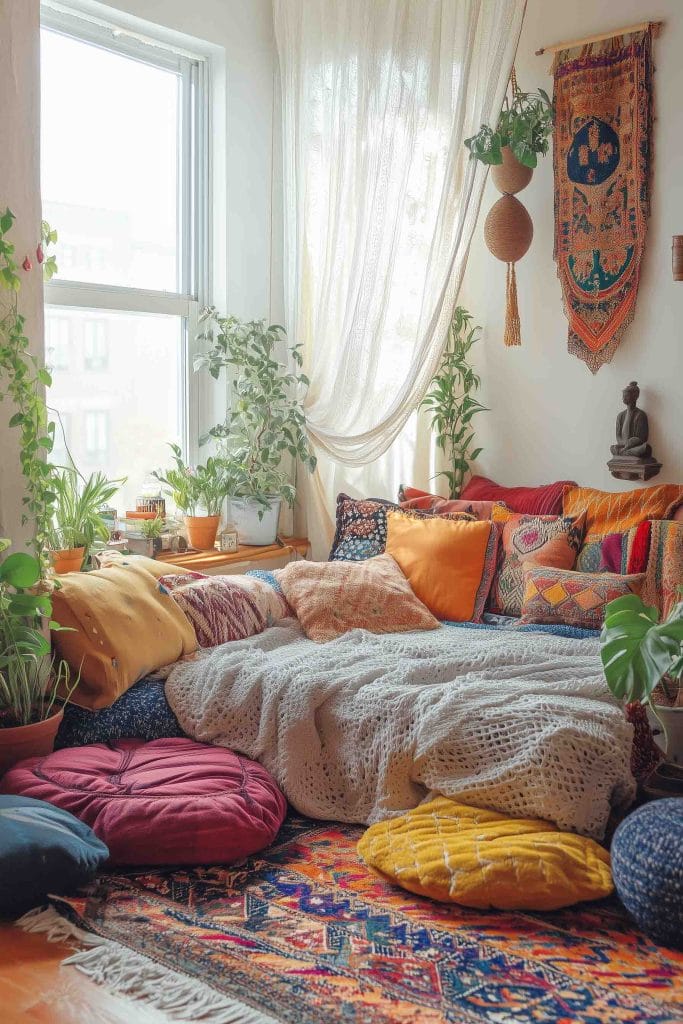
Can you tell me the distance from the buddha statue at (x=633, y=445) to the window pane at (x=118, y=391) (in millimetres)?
1817

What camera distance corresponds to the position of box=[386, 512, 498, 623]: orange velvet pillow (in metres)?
3.76

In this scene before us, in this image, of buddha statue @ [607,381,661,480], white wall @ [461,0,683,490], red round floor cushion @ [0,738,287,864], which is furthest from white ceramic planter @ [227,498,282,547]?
red round floor cushion @ [0,738,287,864]

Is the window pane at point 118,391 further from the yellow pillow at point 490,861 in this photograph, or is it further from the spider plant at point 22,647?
the yellow pillow at point 490,861

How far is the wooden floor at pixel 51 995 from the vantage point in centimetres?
191

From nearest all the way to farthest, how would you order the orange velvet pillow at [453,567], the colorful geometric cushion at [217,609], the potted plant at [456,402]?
the colorful geometric cushion at [217,609]
the orange velvet pillow at [453,567]
the potted plant at [456,402]

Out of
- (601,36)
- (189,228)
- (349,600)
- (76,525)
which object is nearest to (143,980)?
(349,600)

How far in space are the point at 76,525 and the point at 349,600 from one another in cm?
98

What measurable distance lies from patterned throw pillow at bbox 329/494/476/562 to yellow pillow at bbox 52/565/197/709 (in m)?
0.98

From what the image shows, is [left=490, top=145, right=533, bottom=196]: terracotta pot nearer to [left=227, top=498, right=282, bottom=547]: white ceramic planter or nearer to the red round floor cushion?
[left=227, top=498, right=282, bottom=547]: white ceramic planter

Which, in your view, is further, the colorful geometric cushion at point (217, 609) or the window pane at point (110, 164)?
the window pane at point (110, 164)

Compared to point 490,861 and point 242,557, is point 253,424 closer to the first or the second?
point 242,557

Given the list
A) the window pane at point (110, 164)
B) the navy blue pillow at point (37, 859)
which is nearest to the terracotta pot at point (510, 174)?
the window pane at point (110, 164)

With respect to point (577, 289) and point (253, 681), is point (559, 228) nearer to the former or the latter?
point (577, 289)

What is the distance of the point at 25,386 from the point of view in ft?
9.17
